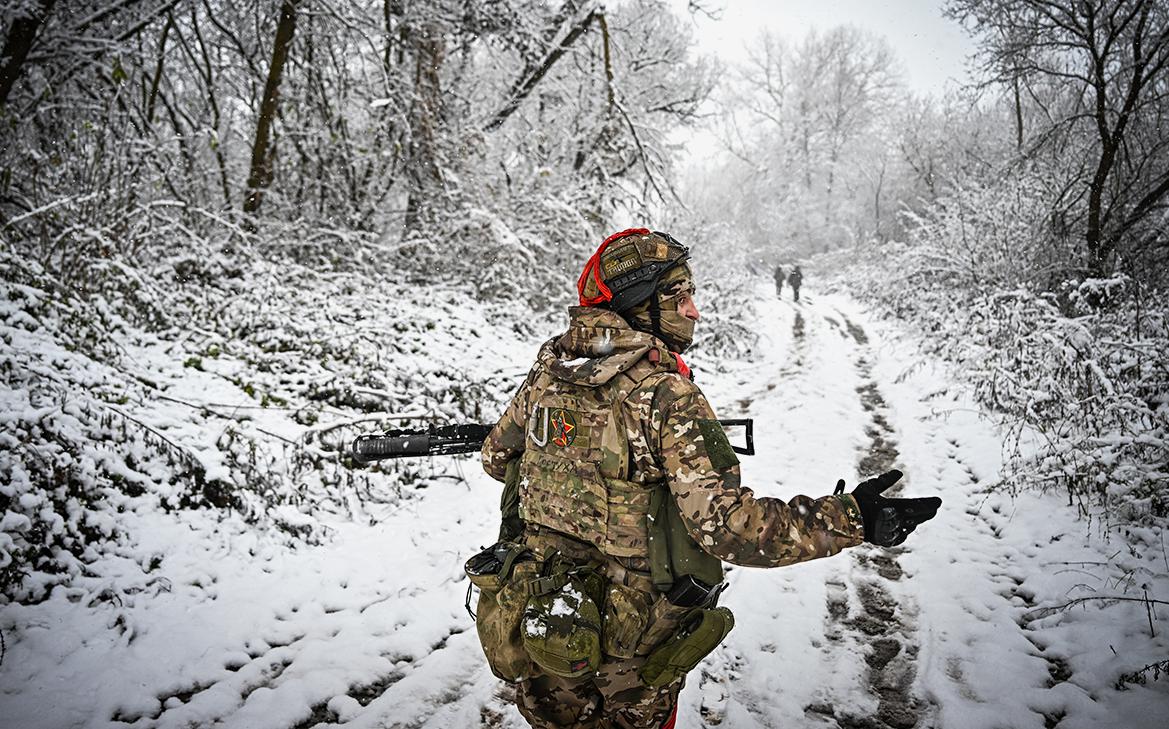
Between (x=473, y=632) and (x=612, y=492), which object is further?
(x=473, y=632)

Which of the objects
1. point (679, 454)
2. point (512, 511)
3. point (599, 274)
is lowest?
point (512, 511)

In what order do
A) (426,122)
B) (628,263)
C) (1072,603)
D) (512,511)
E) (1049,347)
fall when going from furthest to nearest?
(426,122), (1049,347), (1072,603), (512,511), (628,263)

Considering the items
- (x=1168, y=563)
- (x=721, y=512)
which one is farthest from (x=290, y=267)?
(x=1168, y=563)

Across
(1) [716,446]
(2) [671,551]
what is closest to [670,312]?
(1) [716,446]

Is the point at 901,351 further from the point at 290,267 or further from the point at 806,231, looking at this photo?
the point at 806,231

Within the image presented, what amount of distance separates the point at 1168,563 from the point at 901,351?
860 centimetres

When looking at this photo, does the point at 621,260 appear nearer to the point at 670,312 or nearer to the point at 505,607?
the point at 670,312

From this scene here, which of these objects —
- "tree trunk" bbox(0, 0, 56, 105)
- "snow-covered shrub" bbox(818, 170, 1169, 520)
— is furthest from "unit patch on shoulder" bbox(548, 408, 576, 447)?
"tree trunk" bbox(0, 0, 56, 105)

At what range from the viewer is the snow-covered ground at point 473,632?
8.86ft

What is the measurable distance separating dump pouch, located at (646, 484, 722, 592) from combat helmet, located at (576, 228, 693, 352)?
0.58 metres

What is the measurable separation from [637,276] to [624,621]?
112cm

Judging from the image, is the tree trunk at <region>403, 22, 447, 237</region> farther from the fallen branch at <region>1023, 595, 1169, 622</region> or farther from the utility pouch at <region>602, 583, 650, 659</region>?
the fallen branch at <region>1023, 595, 1169, 622</region>

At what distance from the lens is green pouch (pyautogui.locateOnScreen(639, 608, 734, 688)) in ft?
5.60

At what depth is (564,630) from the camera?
1.62 m
